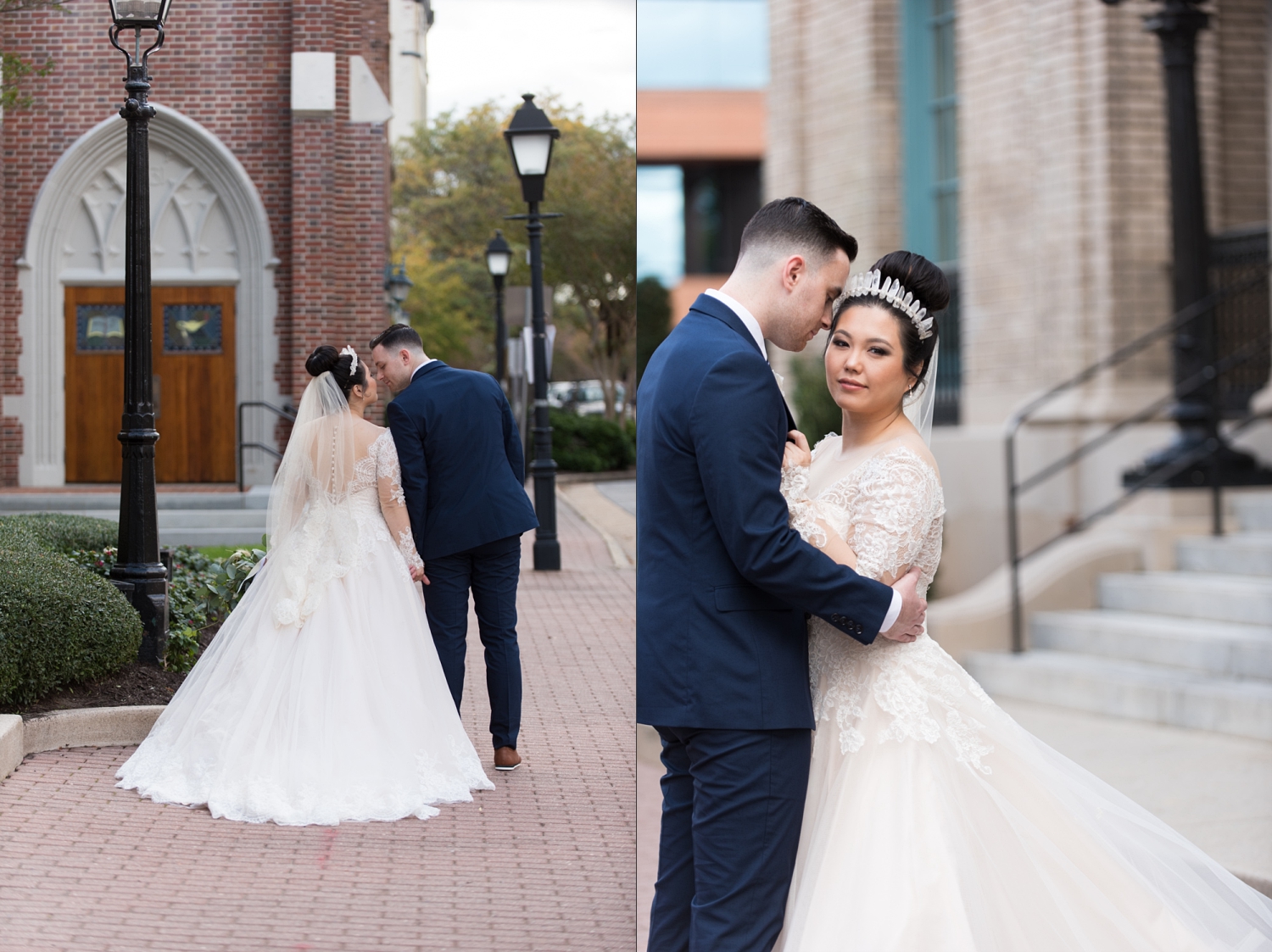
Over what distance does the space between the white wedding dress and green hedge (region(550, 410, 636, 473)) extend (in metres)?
1.29

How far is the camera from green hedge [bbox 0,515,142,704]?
14.5 ft

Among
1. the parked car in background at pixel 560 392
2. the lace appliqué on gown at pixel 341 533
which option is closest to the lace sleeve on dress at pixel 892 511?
the parked car in background at pixel 560 392

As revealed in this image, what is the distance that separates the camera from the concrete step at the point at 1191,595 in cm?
744

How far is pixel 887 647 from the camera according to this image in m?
3.04

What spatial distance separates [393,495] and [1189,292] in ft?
20.0

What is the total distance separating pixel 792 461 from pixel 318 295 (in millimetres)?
1919

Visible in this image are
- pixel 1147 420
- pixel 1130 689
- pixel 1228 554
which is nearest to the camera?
pixel 1130 689

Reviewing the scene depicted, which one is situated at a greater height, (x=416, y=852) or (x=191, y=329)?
(x=191, y=329)

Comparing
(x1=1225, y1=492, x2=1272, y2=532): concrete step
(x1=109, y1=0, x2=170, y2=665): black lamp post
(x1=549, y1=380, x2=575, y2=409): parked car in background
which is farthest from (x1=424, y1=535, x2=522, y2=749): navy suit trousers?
(x1=1225, y1=492, x2=1272, y2=532): concrete step

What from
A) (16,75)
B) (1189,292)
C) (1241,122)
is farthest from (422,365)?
(1241,122)

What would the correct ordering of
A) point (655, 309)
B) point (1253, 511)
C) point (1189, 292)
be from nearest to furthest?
point (1253, 511), point (1189, 292), point (655, 309)

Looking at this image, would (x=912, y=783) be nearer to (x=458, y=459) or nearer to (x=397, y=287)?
(x=458, y=459)

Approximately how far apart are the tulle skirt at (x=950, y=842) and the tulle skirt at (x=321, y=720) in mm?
1599

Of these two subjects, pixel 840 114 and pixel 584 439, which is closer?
pixel 584 439
